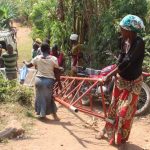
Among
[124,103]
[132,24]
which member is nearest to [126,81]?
[124,103]

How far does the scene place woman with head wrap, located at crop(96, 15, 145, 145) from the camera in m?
5.24

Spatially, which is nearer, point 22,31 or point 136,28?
point 136,28

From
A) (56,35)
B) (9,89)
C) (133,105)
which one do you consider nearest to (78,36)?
(56,35)

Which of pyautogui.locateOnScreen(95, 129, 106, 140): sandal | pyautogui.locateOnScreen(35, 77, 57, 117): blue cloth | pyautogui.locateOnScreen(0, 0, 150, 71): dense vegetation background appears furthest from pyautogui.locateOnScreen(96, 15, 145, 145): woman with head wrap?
pyautogui.locateOnScreen(0, 0, 150, 71): dense vegetation background

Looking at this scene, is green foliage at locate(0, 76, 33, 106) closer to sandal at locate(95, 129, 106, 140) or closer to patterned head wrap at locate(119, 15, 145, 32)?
sandal at locate(95, 129, 106, 140)

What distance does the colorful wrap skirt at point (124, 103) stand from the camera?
545cm

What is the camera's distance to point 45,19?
1123cm

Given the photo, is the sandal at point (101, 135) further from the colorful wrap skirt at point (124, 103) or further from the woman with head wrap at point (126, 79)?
the colorful wrap skirt at point (124, 103)

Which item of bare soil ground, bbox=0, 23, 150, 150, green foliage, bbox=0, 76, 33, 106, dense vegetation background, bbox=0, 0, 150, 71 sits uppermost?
dense vegetation background, bbox=0, 0, 150, 71

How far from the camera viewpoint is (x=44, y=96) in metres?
7.42

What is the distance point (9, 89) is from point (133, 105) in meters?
3.41

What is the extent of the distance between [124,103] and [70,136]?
126cm

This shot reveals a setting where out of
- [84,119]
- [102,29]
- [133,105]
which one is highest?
[102,29]

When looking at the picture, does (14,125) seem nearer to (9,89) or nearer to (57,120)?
(57,120)
